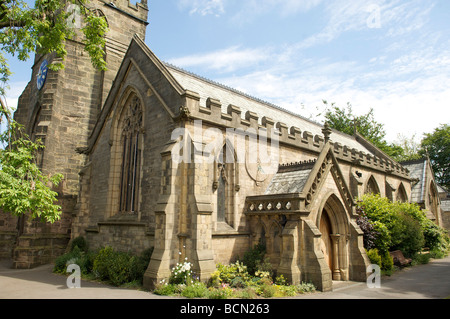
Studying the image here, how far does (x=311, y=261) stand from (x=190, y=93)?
7.78 meters

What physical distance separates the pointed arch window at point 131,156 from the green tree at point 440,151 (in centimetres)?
4449

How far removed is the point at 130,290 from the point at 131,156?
6.50m

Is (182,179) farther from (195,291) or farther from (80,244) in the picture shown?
(80,244)

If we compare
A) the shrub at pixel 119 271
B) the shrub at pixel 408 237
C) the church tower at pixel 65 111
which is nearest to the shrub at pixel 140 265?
the shrub at pixel 119 271

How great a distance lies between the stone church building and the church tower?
2.7 inches

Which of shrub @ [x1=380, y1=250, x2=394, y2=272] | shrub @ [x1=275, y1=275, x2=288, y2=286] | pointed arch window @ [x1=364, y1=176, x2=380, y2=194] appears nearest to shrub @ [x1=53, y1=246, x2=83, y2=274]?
shrub @ [x1=275, y1=275, x2=288, y2=286]

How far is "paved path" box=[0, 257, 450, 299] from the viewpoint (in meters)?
10.1

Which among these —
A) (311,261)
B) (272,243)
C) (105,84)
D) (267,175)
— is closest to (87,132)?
(105,84)

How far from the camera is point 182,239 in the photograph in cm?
1143

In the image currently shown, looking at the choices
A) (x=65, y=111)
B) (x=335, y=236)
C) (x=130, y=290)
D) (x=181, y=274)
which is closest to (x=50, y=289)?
(x=130, y=290)

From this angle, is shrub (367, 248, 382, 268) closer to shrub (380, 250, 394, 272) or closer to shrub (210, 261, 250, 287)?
shrub (380, 250, 394, 272)

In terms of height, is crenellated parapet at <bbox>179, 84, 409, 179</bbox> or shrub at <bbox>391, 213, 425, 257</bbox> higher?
crenellated parapet at <bbox>179, 84, 409, 179</bbox>

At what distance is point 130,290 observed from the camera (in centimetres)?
1091

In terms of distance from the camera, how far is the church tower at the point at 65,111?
17.6 m
